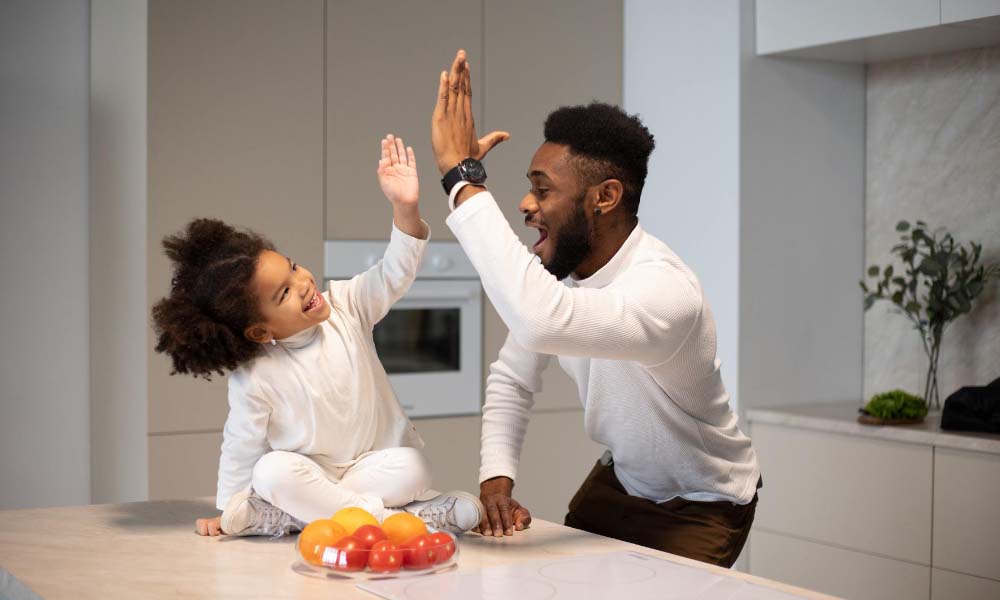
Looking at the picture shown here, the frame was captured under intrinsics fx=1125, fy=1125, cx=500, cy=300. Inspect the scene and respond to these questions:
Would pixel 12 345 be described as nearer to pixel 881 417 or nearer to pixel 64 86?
pixel 64 86

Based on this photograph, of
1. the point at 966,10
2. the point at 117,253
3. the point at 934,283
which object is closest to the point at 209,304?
the point at 117,253

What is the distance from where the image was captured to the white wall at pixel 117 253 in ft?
9.98

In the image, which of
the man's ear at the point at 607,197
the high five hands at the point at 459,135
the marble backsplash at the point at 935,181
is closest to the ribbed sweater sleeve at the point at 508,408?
the high five hands at the point at 459,135

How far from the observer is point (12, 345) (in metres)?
3.11

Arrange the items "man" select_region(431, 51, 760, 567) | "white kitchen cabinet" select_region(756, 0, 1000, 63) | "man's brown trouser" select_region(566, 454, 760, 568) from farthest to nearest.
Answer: "white kitchen cabinet" select_region(756, 0, 1000, 63) → "man's brown trouser" select_region(566, 454, 760, 568) → "man" select_region(431, 51, 760, 567)

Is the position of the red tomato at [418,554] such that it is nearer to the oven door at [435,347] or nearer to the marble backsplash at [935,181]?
the oven door at [435,347]

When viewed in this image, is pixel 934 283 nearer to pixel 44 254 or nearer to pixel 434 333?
pixel 434 333

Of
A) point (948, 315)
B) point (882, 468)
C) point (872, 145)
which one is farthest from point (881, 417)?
point (872, 145)

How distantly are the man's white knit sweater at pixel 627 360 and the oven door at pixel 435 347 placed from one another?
1.32 m

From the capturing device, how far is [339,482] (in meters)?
1.63

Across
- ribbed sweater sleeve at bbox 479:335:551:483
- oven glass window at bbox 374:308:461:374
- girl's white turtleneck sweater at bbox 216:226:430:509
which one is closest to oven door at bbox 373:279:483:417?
oven glass window at bbox 374:308:461:374

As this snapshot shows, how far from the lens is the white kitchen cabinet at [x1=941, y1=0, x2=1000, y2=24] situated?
288 centimetres

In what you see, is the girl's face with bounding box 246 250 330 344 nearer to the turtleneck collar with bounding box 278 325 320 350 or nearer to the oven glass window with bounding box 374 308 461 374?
the turtleneck collar with bounding box 278 325 320 350

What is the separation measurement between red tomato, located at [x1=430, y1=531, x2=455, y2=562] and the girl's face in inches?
15.0
